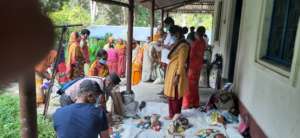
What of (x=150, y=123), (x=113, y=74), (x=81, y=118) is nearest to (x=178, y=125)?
(x=150, y=123)

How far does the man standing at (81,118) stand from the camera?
87.7 inches

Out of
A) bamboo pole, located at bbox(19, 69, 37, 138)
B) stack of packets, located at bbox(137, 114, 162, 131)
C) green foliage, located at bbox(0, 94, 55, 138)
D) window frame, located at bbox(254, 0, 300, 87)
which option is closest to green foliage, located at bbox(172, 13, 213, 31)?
stack of packets, located at bbox(137, 114, 162, 131)

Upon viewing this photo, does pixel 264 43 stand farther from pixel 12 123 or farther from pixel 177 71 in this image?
pixel 12 123

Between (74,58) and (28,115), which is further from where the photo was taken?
(74,58)

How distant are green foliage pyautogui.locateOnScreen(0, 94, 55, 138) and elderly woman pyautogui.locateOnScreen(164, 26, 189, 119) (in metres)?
1.63

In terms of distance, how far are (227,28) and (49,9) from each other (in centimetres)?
570

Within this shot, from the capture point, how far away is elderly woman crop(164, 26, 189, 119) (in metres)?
3.98

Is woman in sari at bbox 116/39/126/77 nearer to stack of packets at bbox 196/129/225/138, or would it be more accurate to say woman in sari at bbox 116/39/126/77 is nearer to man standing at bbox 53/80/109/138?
stack of packets at bbox 196/129/225/138

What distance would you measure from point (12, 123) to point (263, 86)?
2.93 metres

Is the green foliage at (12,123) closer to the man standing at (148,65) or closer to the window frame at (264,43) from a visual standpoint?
the window frame at (264,43)

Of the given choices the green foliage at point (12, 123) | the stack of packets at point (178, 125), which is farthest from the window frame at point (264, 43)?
the green foliage at point (12, 123)

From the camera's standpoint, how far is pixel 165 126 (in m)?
4.09

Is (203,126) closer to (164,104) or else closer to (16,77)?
(164,104)

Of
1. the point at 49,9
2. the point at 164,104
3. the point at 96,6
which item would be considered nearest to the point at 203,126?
the point at 164,104
